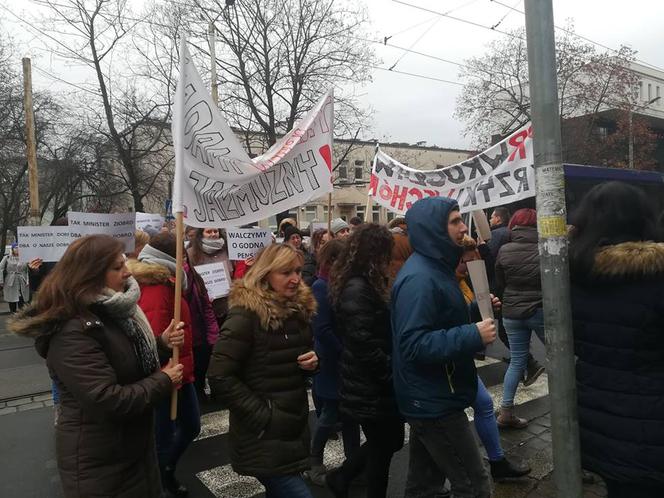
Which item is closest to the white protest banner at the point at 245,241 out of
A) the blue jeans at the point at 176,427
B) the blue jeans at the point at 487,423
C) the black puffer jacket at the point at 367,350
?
the blue jeans at the point at 176,427

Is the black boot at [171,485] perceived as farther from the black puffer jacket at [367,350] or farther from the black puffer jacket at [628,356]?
the black puffer jacket at [628,356]

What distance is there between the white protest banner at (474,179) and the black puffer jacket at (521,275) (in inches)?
16.6

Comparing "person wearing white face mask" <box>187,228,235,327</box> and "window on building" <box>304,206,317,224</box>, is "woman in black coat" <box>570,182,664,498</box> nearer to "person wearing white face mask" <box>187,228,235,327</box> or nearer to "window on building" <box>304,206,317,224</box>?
"person wearing white face mask" <box>187,228,235,327</box>

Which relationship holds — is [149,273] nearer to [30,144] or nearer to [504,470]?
[504,470]

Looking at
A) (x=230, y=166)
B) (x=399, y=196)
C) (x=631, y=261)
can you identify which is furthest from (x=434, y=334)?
(x=399, y=196)

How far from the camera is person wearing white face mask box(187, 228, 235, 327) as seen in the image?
5699mm

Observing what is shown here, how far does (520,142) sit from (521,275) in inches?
45.4

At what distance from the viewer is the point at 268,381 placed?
254cm

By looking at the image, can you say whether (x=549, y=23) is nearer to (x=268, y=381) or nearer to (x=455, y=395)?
(x=455, y=395)

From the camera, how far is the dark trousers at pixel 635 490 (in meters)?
2.13

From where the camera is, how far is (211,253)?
591 cm

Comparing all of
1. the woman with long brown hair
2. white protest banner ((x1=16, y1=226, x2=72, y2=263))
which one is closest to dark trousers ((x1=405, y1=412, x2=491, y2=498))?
the woman with long brown hair

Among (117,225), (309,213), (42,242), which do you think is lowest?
(42,242)

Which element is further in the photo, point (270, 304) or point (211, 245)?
point (211, 245)
